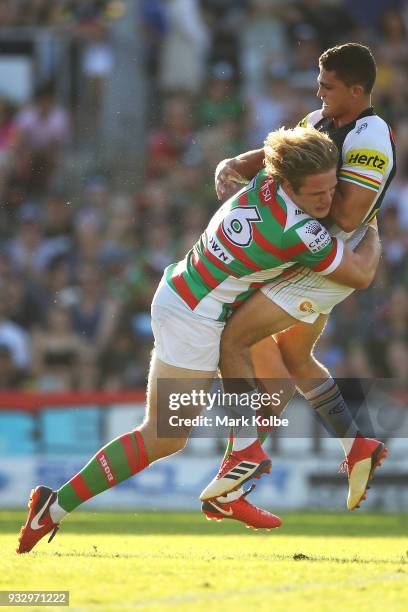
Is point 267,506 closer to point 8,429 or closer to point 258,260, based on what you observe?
point 8,429

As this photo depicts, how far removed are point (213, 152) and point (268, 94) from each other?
3.43 feet

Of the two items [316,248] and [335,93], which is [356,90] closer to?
[335,93]

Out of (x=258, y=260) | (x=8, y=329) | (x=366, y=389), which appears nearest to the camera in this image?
(x=258, y=260)

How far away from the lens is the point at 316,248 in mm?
6820

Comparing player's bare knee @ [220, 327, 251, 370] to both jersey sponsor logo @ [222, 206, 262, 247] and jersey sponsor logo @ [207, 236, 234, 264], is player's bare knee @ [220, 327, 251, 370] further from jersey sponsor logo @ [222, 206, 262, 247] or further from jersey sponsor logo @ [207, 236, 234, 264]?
jersey sponsor logo @ [222, 206, 262, 247]

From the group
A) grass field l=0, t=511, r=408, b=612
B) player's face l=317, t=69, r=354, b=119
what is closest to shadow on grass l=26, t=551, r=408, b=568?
grass field l=0, t=511, r=408, b=612

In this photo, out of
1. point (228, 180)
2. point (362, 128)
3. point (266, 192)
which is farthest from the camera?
point (228, 180)

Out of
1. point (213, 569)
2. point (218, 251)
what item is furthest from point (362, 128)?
point (213, 569)

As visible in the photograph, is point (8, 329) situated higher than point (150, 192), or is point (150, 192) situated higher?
point (150, 192)

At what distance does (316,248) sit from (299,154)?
0.47m

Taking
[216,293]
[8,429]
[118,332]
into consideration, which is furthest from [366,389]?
[216,293]

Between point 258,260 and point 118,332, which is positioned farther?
point 118,332

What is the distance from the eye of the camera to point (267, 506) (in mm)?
12594

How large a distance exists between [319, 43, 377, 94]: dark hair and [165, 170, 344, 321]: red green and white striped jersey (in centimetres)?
66
